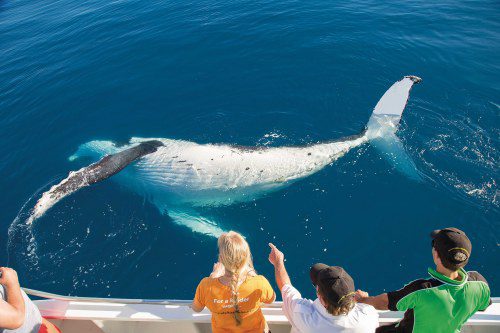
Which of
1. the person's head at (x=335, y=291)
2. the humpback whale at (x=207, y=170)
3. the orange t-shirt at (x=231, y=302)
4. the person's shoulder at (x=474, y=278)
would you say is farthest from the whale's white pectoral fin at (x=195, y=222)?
the person's shoulder at (x=474, y=278)

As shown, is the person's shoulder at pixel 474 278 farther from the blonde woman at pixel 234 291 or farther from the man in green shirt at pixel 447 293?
the blonde woman at pixel 234 291

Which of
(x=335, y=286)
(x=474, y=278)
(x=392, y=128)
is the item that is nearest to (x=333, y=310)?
(x=335, y=286)

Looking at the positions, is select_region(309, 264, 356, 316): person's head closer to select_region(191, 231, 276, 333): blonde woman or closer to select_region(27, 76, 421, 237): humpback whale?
select_region(191, 231, 276, 333): blonde woman

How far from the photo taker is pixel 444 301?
4051 mm

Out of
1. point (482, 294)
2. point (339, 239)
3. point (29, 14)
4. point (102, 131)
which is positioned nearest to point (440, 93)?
point (339, 239)

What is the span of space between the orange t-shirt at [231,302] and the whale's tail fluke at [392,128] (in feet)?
26.4

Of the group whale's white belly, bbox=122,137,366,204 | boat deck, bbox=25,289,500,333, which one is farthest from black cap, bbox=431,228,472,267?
whale's white belly, bbox=122,137,366,204

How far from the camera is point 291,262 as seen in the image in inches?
354

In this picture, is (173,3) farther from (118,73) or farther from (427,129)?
(427,129)

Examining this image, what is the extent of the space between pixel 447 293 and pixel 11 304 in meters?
5.10

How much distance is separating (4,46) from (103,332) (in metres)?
23.2

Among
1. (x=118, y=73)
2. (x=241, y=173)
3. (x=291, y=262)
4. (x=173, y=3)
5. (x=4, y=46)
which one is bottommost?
(x=291, y=262)

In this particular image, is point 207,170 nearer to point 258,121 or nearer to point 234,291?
point 258,121

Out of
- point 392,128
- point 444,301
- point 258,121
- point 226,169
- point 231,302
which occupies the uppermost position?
point 444,301
